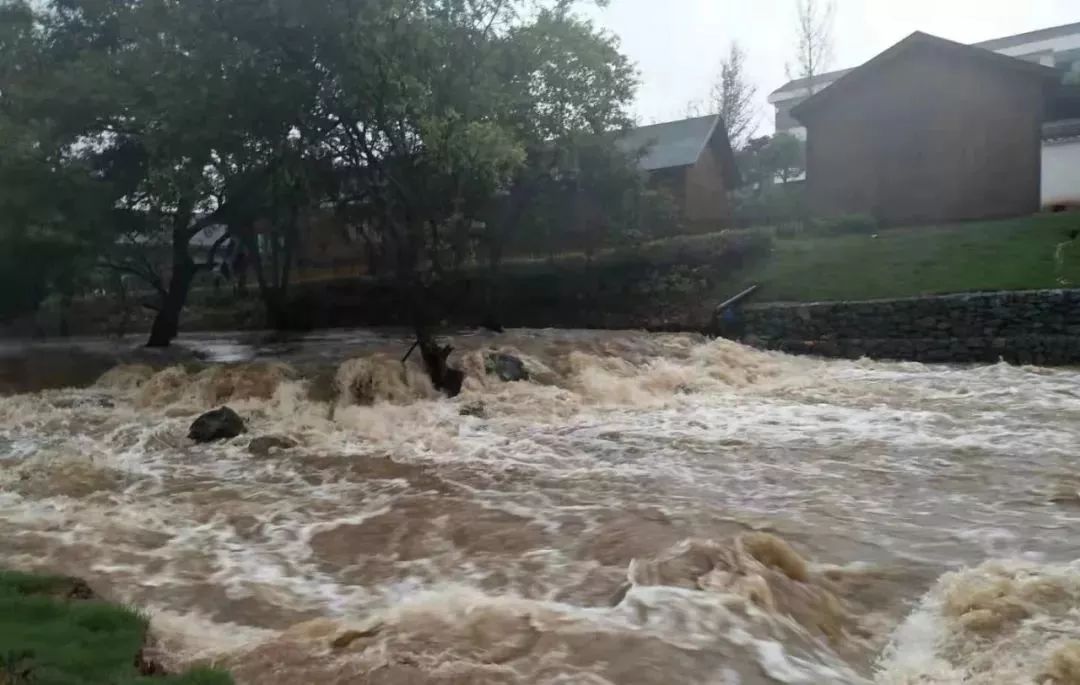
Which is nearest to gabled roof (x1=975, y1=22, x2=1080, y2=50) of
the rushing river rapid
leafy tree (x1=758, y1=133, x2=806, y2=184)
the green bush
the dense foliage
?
leafy tree (x1=758, y1=133, x2=806, y2=184)

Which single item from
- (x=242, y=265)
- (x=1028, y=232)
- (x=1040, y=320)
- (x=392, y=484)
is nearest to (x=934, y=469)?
(x=392, y=484)

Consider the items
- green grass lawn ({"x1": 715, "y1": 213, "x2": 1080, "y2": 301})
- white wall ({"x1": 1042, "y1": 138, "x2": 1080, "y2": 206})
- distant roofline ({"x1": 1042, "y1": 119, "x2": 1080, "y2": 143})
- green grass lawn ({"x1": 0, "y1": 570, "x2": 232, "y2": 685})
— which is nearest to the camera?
green grass lawn ({"x1": 0, "y1": 570, "x2": 232, "y2": 685})

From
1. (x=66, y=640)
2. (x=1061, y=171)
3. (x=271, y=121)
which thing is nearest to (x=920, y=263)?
(x=1061, y=171)

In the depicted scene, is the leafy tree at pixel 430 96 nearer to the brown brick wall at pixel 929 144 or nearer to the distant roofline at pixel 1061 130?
the brown brick wall at pixel 929 144

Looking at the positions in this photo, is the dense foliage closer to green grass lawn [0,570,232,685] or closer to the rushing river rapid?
the rushing river rapid

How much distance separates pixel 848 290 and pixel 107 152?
16689 mm

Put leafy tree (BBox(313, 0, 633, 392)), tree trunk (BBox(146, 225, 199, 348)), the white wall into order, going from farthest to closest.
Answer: the white wall, tree trunk (BBox(146, 225, 199, 348)), leafy tree (BBox(313, 0, 633, 392))

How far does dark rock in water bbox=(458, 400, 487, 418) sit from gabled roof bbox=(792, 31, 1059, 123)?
67.4 ft

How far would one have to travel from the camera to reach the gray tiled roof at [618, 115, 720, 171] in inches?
1228

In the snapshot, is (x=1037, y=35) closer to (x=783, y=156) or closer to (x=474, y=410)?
(x=783, y=156)

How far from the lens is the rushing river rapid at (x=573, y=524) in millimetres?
4762

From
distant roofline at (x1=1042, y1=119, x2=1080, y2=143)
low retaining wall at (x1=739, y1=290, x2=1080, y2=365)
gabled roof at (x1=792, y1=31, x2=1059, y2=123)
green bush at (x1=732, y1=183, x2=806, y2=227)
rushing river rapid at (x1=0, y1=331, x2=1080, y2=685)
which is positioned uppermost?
gabled roof at (x1=792, y1=31, x2=1059, y2=123)

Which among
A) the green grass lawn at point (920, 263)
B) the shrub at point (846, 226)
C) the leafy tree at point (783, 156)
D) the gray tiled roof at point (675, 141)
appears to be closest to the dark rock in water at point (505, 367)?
the green grass lawn at point (920, 263)

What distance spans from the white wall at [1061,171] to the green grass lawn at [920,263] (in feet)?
20.7
